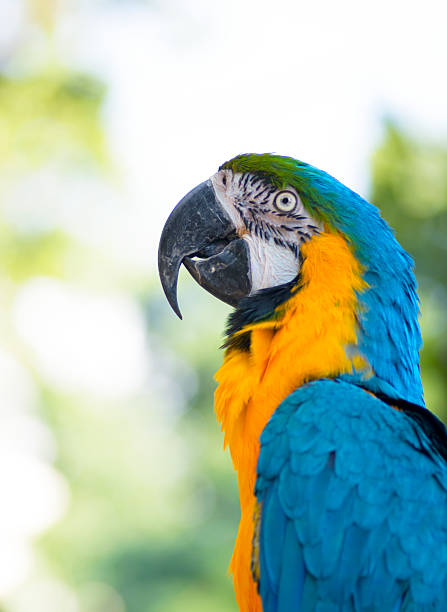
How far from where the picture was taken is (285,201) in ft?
5.90

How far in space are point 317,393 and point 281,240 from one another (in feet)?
1.61

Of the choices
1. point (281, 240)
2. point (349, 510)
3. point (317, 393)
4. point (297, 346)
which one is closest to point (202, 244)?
point (281, 240)

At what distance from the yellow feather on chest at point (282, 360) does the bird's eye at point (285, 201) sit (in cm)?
16

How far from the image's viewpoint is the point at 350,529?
4.57 ft

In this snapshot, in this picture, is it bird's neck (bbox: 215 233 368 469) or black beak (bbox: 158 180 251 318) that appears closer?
bird's neck (bbox: 215 233 368 469)

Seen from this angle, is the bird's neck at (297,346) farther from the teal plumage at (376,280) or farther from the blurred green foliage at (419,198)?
the blurred green foliage at (419,198)

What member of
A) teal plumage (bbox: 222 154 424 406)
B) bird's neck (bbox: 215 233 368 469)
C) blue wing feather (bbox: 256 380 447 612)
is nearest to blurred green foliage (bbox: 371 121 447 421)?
teal plumage (bbox: 222 154 424 406)

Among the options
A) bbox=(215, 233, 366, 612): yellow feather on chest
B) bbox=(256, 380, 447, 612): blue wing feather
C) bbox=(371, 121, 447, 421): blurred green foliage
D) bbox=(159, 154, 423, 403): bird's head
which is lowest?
bbox=(256, 380, 447, 612): blue wing feather

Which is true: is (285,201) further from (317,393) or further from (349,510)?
(349,510)

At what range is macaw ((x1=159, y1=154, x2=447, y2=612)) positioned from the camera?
54.3 inches

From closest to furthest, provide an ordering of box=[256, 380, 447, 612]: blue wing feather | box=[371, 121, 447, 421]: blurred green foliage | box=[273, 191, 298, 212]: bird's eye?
1. box=[256, 380, 447, 612]: blue wing feather
2. box=[273, 191, 298, 212]: bird's eye
3. box=[371, 121, 447, 421]: blurred green foliage


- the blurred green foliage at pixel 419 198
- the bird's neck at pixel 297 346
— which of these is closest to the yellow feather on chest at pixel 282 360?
the bird's neck at pixel 297 346

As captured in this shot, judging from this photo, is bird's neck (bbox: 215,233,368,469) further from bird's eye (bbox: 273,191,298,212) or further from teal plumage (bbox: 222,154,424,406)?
bird's eye (bbox: 273,191,298,212)

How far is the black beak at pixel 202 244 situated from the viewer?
184cm
